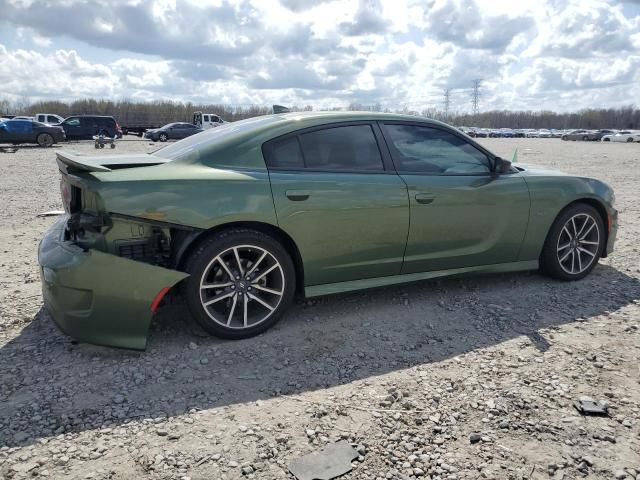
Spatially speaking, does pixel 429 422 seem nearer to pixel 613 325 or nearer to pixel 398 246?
pixel 398 246

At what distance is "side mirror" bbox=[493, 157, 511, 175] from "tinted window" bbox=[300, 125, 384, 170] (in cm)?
112

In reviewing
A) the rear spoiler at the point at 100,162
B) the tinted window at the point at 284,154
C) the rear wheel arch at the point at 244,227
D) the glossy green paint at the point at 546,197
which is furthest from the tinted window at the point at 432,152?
the rear spoiler at the point at 100,162

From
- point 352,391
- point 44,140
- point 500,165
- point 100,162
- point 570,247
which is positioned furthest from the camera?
point 44,140

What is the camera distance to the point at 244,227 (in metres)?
3.36

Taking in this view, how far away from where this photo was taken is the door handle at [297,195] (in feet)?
11.1

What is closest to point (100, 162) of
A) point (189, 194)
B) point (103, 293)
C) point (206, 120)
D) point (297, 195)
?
point (189, 194)

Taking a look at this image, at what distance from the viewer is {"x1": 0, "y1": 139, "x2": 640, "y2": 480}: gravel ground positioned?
88.9 inches

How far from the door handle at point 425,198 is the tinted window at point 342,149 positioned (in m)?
0.36

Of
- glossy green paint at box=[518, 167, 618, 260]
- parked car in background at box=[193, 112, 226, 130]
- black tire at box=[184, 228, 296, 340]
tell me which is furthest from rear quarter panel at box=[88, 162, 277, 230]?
parked car in background at box=[193, 112, 226, 130]

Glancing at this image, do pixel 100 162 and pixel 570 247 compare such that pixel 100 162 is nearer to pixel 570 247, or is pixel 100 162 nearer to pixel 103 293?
pixel 103 293

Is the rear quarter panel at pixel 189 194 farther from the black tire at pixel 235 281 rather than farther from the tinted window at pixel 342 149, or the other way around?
the tinted window at pixel 342 149

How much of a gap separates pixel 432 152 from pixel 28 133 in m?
25.1

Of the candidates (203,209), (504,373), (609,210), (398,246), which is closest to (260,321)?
(203,209)

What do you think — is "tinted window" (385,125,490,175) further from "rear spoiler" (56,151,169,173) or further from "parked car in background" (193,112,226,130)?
"parked car in background" (193,112,226,130)
